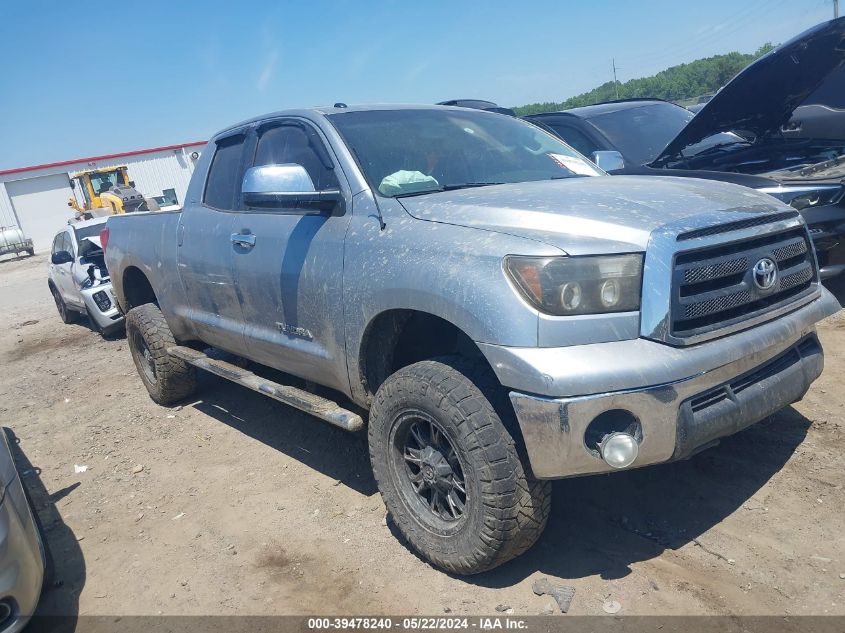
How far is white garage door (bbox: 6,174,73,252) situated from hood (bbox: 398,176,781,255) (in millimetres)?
41031

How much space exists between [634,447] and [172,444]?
12.1 ft

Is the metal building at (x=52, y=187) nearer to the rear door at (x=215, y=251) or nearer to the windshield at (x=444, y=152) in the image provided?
the rear door at (x=215, y=251)

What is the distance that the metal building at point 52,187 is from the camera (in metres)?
37.8

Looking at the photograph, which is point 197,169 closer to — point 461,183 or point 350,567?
point 461,183

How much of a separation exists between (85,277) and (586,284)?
864 cm

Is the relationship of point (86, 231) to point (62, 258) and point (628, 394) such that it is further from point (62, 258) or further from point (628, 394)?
point (628, 394)

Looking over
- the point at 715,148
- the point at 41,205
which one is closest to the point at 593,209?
the point at 715,148

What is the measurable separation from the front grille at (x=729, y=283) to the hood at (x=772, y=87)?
2964mm

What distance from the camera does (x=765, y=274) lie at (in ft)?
8.71

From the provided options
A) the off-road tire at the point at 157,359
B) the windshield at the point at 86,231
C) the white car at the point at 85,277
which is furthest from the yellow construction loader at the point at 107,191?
the off-road tire at the point at 157,359

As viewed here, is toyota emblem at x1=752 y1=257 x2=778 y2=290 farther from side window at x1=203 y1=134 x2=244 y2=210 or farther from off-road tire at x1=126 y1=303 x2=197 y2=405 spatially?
off-road tire at x1=126 y1=303 x2=197 y2=405

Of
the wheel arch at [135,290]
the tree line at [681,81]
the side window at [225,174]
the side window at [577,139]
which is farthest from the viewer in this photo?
the tree line at [681,81]

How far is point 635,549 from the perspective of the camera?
113 inches

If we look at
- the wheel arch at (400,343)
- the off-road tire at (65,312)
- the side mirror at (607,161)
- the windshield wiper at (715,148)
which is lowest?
the off-road tire at (65,312)
